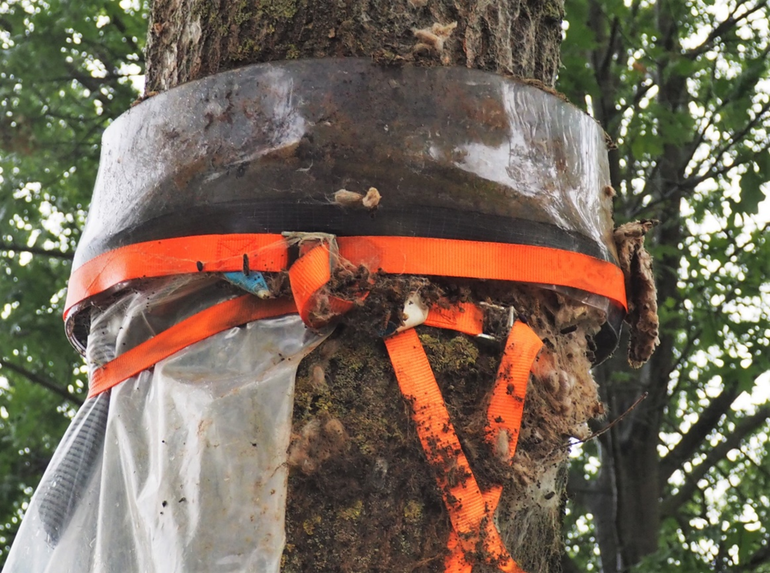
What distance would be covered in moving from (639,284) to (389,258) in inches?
24.0

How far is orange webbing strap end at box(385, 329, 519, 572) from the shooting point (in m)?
1.28

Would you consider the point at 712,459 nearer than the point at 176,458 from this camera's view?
No

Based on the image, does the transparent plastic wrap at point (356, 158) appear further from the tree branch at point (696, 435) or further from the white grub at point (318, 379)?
the tree branch at point (696, 435)

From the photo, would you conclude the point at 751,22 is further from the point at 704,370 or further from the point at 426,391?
the point at 426,391

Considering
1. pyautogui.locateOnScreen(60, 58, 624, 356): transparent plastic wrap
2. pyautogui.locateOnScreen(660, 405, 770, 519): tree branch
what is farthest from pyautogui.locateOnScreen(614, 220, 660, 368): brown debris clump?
pyautogui.locateOnScreen(660, 405, 770, 519): tree branch

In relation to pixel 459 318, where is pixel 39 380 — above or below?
above

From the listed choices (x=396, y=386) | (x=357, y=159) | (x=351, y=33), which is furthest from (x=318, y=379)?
(x=351, y=33)

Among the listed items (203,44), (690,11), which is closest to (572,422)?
(203,44)

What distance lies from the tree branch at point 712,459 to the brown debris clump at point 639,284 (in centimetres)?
424

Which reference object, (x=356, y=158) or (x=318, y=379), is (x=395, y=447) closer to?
(x=318, y=379)

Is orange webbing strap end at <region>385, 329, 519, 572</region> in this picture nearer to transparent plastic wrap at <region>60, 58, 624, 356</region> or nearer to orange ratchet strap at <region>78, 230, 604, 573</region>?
orange ratchet strap at <region>78, 230, 604, 573</region>

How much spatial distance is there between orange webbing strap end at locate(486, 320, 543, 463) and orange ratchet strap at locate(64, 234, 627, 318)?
0.10 metres

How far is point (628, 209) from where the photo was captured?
5137 millimetres

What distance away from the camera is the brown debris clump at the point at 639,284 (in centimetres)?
165
